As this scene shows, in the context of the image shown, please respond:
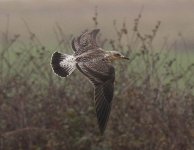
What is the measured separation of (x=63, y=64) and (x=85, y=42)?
0.88 m

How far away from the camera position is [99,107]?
7.40 m

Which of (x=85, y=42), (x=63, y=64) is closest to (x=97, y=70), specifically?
(x=63, y=64)

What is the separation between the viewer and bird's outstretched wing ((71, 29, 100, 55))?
26.8 feet

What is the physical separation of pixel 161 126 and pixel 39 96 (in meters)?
1.55

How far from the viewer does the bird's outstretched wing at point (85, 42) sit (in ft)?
26.8

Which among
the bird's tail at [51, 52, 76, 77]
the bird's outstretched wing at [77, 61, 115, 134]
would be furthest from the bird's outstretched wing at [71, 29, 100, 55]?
the bird's outstretched wing at [77, 61, 115, 134]

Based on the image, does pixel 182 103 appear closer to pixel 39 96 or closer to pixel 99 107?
pixel 39 96

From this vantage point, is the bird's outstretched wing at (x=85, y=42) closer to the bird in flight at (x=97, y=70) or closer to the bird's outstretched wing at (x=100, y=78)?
the bird in flight at (x=97, y=70)

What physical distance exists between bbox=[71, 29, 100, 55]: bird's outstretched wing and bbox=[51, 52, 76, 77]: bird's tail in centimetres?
21

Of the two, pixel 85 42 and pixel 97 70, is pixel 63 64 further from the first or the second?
pixel 85 42

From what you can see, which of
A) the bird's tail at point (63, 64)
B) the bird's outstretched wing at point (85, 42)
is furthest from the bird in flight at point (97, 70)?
the bird's outstretched wing at point (85, 42)

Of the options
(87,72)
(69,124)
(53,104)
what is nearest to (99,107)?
(87,72)

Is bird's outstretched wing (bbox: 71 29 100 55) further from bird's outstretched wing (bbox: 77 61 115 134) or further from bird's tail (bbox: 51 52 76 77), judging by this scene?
bird's outstretched wing (bbox: 77 61 115 134)

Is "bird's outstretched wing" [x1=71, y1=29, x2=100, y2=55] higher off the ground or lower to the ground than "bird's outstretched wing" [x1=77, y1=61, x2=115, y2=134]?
higher
